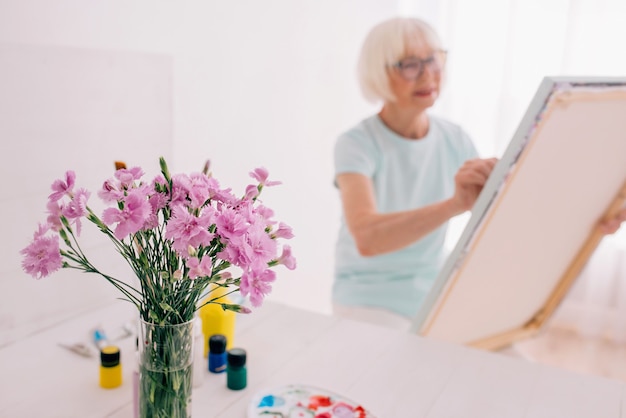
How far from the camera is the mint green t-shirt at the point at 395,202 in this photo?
1.80 m

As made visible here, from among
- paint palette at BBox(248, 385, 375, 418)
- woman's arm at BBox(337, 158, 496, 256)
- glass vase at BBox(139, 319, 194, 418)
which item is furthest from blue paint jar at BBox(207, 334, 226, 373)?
woman's arm at BBox(337, 158, 496, 256)

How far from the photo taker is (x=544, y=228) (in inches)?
60.7

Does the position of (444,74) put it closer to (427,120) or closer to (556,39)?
(427,120)

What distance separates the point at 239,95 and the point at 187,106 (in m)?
0.27

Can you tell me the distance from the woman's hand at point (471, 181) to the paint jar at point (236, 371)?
58 centimetres

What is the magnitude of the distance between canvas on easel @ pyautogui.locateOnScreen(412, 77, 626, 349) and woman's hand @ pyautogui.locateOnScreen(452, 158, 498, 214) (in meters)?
0.08

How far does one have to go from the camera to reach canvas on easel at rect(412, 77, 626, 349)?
1.23 metres

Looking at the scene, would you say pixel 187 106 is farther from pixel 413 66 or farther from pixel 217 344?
pixel 217 344

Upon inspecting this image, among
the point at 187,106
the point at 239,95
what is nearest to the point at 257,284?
the point at 187,106

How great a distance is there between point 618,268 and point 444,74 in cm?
154

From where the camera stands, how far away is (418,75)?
1.76m

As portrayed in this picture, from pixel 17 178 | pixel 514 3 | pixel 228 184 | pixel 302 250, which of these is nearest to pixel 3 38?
pixel 17 178

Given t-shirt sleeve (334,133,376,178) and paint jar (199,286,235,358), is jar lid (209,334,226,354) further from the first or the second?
t-shirt sleeve (334,133,376,178)

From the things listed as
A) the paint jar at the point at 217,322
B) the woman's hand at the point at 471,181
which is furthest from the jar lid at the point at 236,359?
the woman's hand at the point at 471,181
